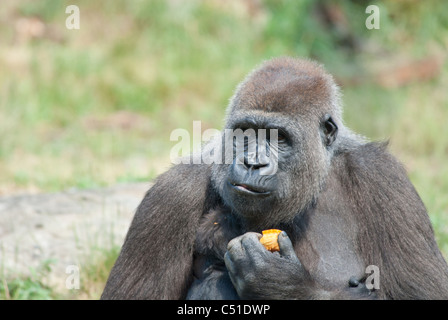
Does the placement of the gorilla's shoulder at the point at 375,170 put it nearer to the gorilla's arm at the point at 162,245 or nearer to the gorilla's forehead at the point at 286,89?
the gorilla's forehead at the point at 286,89

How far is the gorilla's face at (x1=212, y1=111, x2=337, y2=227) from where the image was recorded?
443cm

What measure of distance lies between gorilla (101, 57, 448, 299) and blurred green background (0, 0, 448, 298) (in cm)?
445

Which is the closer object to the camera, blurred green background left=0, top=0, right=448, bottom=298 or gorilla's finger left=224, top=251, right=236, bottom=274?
gorilla's finger left=224, top=251, right=236, bottom=274

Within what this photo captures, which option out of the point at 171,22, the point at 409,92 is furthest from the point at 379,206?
the point at 171,22

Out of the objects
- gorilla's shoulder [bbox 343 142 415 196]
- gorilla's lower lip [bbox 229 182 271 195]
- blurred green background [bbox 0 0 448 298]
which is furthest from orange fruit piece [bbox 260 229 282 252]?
blurred green background [bbox 0 0 448 298]

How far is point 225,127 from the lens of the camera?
489 cm

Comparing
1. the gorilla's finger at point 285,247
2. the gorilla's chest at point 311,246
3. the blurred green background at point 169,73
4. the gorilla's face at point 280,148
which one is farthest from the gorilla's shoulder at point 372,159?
the blurred green background at point 169,73

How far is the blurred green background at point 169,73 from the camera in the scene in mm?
10875

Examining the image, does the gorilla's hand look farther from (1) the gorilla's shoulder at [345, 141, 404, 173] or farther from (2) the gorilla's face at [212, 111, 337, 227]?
(1) the gorilla's shoulder at [345, 141, 404, 173]

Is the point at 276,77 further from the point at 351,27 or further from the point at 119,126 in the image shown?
the point at 351,27

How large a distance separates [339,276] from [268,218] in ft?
2.05

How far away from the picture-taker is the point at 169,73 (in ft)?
45.0

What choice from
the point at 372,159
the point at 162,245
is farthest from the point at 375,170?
the point at 162,245

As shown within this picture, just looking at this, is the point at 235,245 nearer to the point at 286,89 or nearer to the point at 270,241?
the point at 270,241
